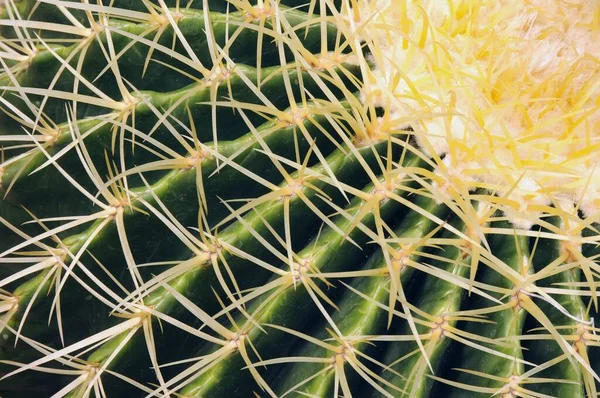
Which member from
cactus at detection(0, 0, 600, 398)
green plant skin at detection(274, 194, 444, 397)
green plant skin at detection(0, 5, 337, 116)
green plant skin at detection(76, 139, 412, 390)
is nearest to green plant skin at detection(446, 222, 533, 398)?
cactus at detection(0, 0, 600, 398)

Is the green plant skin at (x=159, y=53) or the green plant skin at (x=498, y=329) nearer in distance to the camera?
the green plant skin at (x=498, y=329)

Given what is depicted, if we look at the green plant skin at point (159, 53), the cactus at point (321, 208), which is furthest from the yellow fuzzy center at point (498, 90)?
the green plant skin at point (159, 53)

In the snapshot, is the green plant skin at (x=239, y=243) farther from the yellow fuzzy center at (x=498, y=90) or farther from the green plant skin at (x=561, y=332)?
the green plant skin at (x=561, y=332)

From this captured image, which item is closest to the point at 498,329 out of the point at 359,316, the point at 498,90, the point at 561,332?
the point at 561,332

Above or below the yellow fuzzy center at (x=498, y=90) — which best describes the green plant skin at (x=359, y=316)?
below

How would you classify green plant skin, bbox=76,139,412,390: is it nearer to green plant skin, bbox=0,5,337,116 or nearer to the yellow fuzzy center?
the yellow fuzzy center

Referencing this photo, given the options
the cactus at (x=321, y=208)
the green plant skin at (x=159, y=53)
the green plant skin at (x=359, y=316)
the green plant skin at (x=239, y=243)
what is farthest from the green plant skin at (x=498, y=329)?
the green plant skin at (x=159, y=53)

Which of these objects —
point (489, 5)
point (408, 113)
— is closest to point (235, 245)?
point (408, 113)

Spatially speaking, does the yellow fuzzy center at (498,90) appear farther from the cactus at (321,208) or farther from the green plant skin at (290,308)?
the green plant skin at (290,308)

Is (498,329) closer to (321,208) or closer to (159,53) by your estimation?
(321,208)
